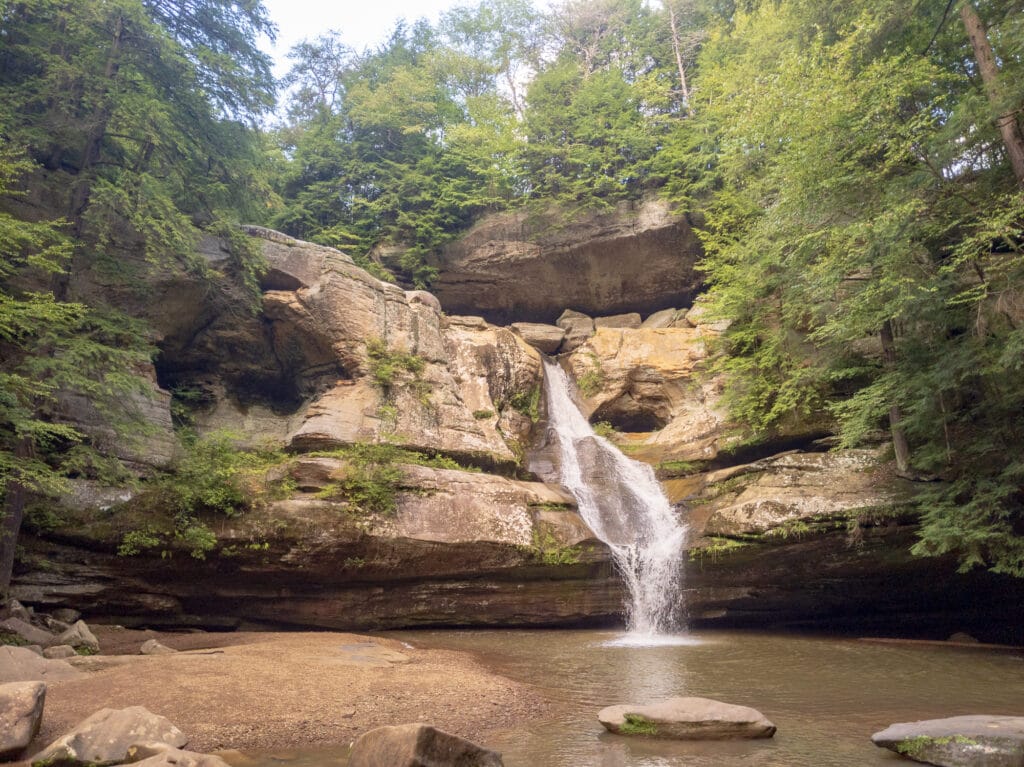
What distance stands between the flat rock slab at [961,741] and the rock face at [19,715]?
22.5 ft

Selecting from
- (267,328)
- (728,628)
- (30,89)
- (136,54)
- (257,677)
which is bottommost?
(728,628)

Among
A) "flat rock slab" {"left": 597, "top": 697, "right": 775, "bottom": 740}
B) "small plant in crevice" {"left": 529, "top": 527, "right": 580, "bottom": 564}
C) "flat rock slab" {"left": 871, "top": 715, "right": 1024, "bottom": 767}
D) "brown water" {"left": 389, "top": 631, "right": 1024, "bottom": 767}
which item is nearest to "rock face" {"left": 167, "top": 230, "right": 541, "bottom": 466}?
"small plant in crevice" {"left": 529, "top": 527, "right": 580, "bottom": 564}

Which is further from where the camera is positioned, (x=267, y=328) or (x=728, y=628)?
(x=267, y=328)

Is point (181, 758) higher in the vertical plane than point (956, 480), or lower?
lower

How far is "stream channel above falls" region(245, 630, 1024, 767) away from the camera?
202 inches

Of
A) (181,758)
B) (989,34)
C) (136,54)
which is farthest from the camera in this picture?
(136,54)

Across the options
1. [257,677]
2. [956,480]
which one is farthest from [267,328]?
[956,480]

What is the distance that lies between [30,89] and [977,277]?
19.3 metres

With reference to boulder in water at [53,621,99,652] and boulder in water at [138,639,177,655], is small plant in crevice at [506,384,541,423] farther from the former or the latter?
boulder in water at [53,621,99,652]

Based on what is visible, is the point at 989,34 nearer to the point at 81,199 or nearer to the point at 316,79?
the point at 81,199

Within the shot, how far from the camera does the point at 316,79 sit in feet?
108

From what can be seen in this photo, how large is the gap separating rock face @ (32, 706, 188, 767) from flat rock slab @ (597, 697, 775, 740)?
12.6 feet

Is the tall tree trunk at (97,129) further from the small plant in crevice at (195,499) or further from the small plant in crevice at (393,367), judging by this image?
the small plant in crevice at (393,367)

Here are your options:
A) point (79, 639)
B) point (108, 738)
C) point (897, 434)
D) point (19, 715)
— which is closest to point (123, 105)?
point (79, 639)
